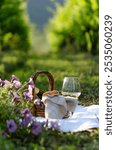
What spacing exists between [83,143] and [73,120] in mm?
793

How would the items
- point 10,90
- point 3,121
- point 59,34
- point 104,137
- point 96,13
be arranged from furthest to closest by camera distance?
point 59,34 → point 96,13 → point 10,90 → point 3,121 → point 104,137

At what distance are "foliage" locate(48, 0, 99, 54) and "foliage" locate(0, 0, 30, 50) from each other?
1392mm

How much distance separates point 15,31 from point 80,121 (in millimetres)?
20776

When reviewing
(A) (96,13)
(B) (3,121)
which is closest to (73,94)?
(B) (3,121)

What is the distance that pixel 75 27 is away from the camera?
23.7 meters

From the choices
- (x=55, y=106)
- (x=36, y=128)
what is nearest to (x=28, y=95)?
(x=55, y=106)

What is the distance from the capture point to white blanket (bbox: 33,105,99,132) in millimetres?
5777

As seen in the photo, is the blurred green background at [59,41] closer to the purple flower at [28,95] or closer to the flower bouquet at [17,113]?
the flower bouquet at [17,113]

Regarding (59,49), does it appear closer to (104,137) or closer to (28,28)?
(28,28)

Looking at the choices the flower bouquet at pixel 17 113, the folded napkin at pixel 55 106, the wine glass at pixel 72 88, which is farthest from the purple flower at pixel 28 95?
the wine glass at pixel 72 88

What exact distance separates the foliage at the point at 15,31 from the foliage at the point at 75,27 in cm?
139

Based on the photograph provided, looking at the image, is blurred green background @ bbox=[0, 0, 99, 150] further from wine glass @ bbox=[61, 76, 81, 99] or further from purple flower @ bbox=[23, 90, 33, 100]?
purple flower @ bbox=[23, 90, 33, 100]

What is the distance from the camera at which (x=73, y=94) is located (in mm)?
6387

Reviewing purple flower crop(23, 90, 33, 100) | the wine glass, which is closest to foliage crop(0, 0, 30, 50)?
the wine glass
